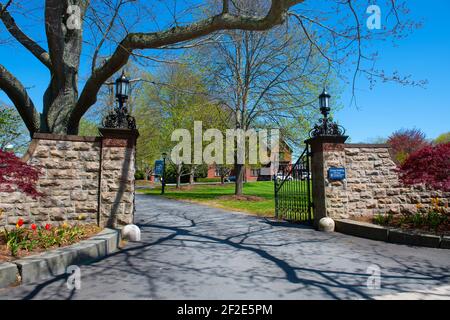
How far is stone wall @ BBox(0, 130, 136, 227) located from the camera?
23.2ft

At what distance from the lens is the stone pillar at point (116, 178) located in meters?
7.31

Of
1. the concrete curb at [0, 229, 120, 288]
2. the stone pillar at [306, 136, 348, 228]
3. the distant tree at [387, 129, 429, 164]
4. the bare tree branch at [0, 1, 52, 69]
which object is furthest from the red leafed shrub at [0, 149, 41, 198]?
the distant tree at [387, 129, 429, 164]

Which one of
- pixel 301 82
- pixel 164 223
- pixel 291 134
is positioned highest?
pixel 301 82

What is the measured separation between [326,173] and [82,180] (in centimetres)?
611

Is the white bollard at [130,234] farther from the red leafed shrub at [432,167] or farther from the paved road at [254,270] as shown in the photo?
the red leafed shrub at [432,167]

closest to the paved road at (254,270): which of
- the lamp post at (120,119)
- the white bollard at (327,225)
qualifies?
Result: the white bollard at (327,225)

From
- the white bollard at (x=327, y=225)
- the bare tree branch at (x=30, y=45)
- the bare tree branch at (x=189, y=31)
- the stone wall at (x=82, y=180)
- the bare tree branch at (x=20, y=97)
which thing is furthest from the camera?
the bare tree branch at (x=30, y=45)

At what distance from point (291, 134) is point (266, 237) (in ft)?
37.6

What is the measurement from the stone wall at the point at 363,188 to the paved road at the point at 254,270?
1.24m

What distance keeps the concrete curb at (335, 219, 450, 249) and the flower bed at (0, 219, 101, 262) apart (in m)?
5.84

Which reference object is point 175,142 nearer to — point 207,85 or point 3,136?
point 207,85

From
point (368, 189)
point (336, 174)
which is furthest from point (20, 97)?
point (368, 189)
